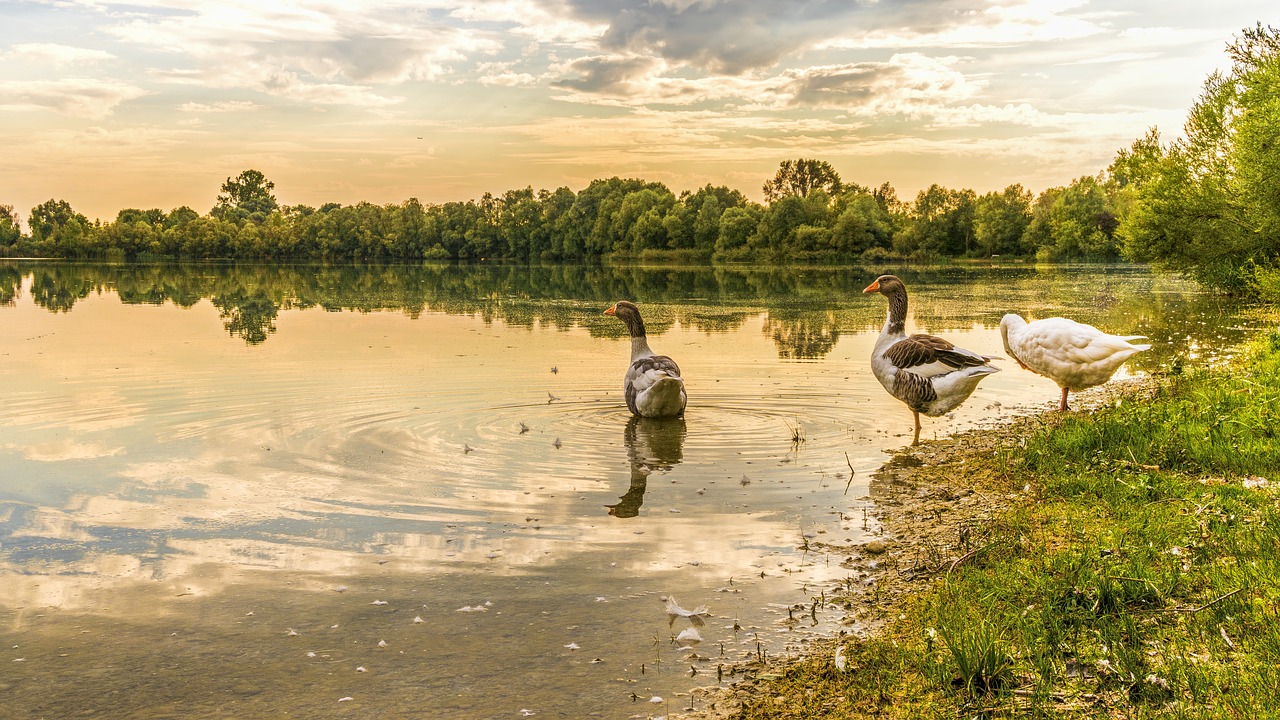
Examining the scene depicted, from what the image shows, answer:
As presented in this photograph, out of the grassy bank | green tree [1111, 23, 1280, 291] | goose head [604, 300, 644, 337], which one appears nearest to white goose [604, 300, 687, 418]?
goose head [604, 300, 644, 337]

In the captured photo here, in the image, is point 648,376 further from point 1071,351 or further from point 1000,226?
point 1000,226

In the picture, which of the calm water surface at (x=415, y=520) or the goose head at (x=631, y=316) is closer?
the calm water surface at (x=415, y=520)

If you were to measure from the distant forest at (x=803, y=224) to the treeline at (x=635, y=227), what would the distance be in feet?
0.87

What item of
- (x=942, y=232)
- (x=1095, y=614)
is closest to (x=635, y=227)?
(x=942, y=232)

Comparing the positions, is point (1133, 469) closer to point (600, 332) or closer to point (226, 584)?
point (226, 584)

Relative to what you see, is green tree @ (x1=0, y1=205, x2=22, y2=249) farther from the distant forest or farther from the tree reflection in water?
the tree reflection in water

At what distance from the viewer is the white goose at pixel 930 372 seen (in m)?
11.8

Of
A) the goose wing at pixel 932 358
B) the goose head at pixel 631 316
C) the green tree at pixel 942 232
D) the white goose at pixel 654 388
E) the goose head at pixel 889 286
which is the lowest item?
the white goose at pixel 654 388

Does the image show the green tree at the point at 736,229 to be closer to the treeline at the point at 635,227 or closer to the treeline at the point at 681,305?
the treeline at the point at 635,227

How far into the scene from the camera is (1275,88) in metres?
33.2

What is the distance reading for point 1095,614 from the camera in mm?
5355

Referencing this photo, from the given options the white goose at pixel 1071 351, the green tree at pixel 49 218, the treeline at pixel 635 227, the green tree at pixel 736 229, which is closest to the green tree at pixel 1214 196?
the white goose at pixel 1071 351

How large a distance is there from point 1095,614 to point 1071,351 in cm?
762

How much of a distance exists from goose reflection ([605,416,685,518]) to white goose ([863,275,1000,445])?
3090mm
